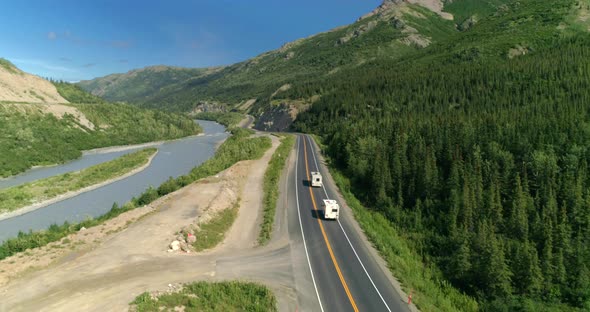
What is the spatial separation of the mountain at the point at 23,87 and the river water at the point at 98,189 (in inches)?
2271

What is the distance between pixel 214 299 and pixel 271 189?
101ft

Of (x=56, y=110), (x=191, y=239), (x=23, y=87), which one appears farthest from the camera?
(x=23, y=87)

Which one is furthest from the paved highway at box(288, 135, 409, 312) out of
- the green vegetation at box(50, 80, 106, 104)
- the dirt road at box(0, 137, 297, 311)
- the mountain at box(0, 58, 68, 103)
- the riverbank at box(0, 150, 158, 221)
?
the green vegetation at box(50, 80, 106, 104)

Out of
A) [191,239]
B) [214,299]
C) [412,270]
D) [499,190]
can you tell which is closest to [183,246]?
[191,239]

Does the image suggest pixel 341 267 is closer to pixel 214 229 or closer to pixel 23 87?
pixel 214 229

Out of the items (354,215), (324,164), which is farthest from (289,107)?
(354,215)

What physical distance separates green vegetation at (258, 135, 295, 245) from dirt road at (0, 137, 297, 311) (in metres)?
1.13

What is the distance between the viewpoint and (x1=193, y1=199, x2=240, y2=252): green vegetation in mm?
31266

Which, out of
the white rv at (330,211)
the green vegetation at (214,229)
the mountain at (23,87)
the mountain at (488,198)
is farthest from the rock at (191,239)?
the mountain at (23,87)

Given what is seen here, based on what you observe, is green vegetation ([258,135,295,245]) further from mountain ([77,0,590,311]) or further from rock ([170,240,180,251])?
mountain ([77,0,590,311])

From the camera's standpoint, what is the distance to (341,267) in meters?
28.2

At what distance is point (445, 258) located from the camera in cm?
3312

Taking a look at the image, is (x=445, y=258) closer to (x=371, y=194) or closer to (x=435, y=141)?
(x=371, y=194)

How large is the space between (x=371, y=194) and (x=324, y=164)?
86.3 feet
